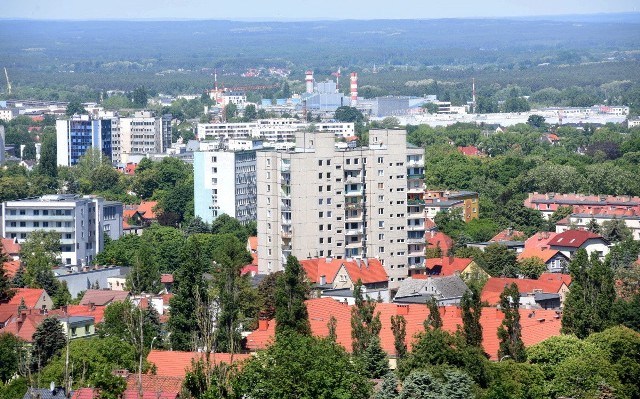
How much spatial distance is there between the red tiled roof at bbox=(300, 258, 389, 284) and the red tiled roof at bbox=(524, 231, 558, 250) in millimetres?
6080

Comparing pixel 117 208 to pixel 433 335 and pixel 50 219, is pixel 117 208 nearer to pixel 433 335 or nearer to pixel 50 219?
pixel 50 219

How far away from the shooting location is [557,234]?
41406 millimetres

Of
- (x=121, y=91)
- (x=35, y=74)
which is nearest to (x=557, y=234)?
(x=121, y=91)

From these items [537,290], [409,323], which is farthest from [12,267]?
[409,323]

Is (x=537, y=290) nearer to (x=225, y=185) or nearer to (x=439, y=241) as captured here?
(x=439, y=241)

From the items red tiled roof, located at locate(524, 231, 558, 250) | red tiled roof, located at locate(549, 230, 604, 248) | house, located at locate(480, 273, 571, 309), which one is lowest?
red tiled roof, located at locate(524, 231, 558, 250)

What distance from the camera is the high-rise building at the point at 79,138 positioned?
Result: 2928 inches

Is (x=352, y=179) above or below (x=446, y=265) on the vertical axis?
above

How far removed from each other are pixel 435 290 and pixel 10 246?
1268 cm

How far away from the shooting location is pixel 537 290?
33.0 meters

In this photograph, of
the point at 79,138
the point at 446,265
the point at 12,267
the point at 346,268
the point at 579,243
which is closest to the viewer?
the point at 346,268

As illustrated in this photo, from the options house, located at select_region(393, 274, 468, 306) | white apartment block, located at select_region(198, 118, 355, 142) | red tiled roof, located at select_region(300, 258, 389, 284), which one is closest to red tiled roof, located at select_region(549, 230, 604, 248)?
red tiled roof, located at select_region(300, 258, 389, 284)

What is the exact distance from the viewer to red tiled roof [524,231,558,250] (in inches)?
1588

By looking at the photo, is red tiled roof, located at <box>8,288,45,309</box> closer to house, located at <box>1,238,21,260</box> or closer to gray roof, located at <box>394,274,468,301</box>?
house, located at <box>1,238,21,260</box>
